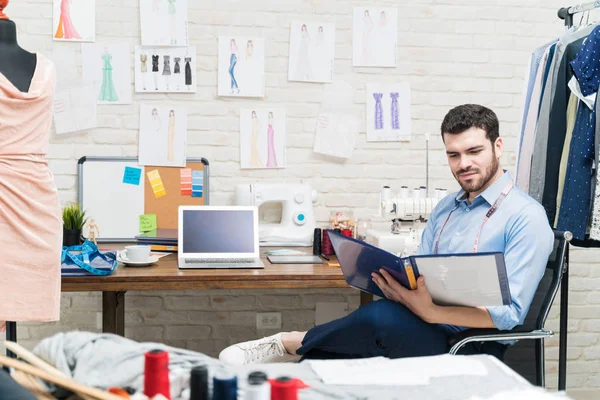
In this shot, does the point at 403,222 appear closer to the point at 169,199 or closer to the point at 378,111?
the point at 378,111

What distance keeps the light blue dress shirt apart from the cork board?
148cm

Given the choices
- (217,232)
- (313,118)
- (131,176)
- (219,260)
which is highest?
(313,118)

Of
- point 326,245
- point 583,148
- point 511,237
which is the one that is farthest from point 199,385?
point 583,148

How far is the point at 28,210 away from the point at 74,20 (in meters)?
1.35

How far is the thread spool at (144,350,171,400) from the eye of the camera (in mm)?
1062

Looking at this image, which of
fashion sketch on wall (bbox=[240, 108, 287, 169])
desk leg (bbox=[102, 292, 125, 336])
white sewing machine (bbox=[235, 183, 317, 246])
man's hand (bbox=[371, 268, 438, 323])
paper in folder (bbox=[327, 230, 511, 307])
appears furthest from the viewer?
fashion sketch on wall (bbox=[240, 108, 287, 169])

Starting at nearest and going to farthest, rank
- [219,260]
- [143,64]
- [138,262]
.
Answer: [138,262], [219,260], [143,64]

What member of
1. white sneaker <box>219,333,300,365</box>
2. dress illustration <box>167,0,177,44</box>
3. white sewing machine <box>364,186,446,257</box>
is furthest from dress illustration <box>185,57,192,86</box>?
white sneaker <box>219,333,300,365</box>

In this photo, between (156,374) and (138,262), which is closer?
(156,374)

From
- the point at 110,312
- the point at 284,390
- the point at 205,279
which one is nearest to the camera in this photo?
the point at 284,390

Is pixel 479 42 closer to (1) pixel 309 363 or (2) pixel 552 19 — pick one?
(2) pixel 552 19

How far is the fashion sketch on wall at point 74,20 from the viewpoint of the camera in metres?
3.29

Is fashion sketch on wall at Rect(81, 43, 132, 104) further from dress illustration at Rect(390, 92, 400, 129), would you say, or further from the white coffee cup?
dress illustration at Rect(390, 92, 400, 129)

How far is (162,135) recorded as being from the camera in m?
3.39
